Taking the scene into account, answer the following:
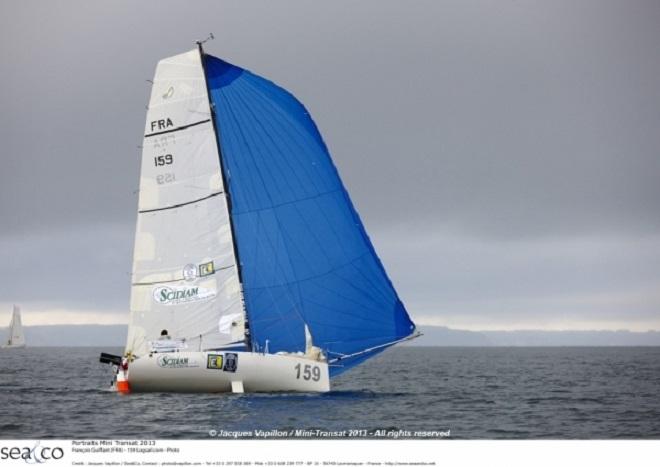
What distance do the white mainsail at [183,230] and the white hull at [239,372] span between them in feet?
5.46

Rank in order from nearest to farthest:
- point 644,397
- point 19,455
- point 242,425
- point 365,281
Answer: point 19,455 < point 242,425 < point 365,281 < point 644,397

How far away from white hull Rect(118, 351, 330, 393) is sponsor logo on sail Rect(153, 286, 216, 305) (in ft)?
6.84

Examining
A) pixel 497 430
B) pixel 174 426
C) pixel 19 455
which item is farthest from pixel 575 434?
pixel 19 455

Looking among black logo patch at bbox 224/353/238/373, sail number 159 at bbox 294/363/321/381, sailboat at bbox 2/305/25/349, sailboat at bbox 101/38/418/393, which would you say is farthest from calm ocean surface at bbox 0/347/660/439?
sailboat at bbox 2/305/25/349

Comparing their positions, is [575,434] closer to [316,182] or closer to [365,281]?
[365,281]

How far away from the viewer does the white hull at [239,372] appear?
25.1 meters

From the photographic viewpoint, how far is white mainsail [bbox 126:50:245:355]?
2717 cm

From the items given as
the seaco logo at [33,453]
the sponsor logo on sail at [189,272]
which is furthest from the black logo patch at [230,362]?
the seaco logo at [33,453]

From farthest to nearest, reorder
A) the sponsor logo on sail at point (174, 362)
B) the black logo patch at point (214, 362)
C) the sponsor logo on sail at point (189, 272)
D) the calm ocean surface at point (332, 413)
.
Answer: the sponsor logo on sail at point (189, 272)
the sponsor logo on sail at point (174, 362)
the black logo patch at point (214, 362)
the calm ocean surface at point (332, 413)

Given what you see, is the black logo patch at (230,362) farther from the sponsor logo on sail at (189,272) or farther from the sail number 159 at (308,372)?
the sponsor logo on sail at (189,272)

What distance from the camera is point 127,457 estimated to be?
18.2 metres

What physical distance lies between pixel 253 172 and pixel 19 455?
1170 centimetres

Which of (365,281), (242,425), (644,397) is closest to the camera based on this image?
(242,425)

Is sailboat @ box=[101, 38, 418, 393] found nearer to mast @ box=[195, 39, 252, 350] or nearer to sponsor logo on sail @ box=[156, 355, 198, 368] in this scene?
mast @ box=[195, 39, 252, 350]
